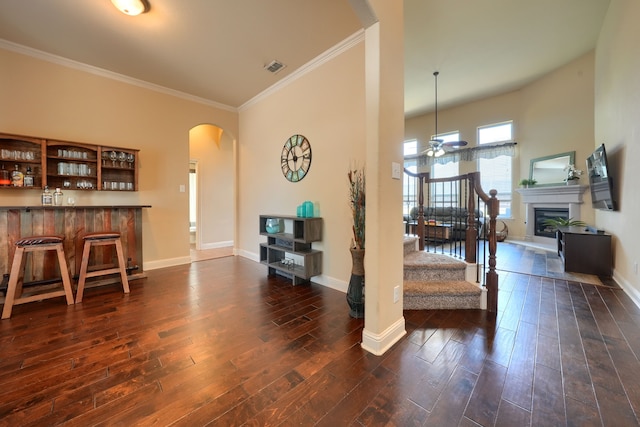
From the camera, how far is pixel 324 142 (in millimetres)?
3182

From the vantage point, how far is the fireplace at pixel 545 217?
5499mm

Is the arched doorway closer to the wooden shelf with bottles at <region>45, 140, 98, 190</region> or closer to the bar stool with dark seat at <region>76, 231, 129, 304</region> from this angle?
the wooden shelf with bottles at <region>45, 140, 98, 190</region>

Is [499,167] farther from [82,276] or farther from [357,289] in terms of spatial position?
[82,276]

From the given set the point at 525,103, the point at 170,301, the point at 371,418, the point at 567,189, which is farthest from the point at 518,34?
the point at 170,301

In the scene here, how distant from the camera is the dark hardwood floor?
1.24 metres

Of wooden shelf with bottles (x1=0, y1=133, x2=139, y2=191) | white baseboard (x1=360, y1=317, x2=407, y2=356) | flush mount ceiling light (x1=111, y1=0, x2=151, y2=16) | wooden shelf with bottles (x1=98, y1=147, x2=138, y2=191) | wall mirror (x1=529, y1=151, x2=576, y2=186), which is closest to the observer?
white baseboard (x1=360, y1=317, x2=407, y2=356)

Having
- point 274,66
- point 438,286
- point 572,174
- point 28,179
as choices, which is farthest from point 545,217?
point 28,179

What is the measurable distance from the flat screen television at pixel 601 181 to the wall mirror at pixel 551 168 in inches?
63.4

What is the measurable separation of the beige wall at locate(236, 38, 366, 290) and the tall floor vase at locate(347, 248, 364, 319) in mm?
632

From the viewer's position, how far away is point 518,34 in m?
3.79

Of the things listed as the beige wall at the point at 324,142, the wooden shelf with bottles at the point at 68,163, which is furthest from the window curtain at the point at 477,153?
the wooden shelf with bottles at the point at 68,163

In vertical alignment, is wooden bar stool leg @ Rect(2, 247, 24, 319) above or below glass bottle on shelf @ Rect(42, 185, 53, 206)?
below

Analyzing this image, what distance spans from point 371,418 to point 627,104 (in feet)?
14.0

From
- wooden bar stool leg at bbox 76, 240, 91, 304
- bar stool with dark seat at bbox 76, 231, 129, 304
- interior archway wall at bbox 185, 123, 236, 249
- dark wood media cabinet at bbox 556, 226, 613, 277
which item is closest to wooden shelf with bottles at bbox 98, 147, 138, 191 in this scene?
bar stool with dark seat at bbox 76, 231, 129, 304
